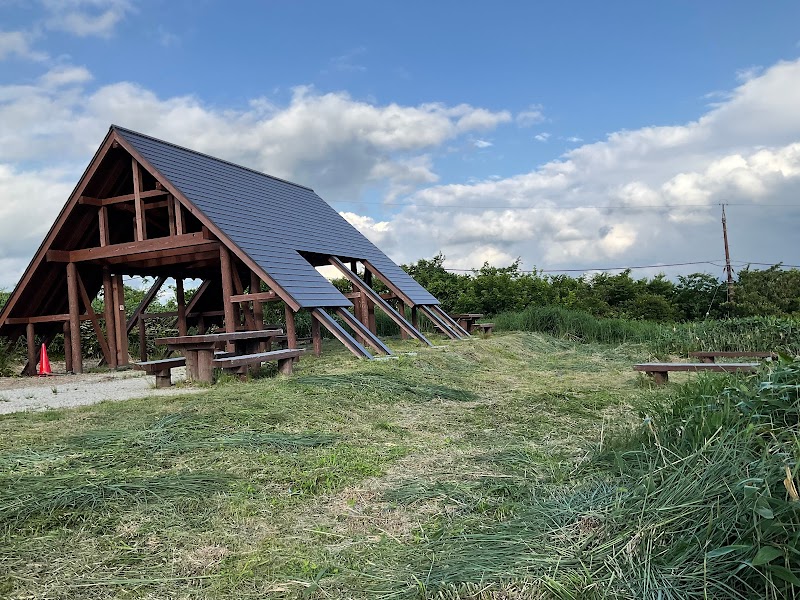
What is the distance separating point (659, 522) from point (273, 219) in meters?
11.1

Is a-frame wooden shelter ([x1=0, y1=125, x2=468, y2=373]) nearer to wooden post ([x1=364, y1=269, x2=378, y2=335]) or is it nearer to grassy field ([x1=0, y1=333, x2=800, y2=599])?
wooden post ([x1=364, y1=269, x2=378, y2=335])

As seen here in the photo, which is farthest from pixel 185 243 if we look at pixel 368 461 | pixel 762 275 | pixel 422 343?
pixel 762 275

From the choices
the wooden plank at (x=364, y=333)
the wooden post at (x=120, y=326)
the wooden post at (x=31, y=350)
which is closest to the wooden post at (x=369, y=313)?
the wooden plank at (x=364, y=333)

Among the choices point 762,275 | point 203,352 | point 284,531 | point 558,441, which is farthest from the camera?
point 762,275

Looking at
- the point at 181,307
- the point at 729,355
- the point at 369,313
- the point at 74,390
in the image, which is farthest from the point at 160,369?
the point at 729,355

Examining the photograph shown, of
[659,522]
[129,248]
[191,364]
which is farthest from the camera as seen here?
[129,248]

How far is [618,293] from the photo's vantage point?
75.3 ft

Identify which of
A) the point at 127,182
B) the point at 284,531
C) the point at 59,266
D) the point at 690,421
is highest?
the point at 127,182

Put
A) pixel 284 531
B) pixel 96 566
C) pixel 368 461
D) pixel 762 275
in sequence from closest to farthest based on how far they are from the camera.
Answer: pixel 96 566
pixel 284 531
pixel 368 461
pixel 762 275

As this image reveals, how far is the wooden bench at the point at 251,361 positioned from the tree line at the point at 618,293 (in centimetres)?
1115

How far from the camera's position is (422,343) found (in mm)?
12016

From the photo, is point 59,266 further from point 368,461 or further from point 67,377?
point 368,461

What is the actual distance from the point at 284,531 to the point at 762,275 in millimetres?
27101

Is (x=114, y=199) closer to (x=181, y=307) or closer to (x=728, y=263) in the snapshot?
(x=181, y=307)
